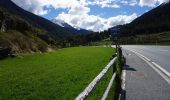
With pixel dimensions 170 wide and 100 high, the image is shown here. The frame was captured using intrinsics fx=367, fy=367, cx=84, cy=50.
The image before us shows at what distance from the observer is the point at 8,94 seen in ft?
37.0

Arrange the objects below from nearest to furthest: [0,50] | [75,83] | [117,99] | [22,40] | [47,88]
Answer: [117,99] → [47,88] → [75,83] → [0,50] → [22,40]

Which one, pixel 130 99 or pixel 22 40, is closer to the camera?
pixel 130 99

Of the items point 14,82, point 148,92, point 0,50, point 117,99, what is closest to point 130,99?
point 117,99

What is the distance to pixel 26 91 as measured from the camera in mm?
11922

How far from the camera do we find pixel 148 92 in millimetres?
10852

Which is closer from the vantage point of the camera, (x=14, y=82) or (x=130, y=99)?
(x=130, y=99)

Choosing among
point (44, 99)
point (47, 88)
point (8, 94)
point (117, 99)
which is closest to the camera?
point (117, 99)

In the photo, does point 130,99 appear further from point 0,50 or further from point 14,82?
point 0,50

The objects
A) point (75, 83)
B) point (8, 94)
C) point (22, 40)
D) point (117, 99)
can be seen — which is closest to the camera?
point (117, 99)

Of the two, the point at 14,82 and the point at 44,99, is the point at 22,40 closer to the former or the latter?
the point at 14,82

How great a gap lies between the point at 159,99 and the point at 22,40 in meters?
36.7

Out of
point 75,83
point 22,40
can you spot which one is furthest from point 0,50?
point 75,83

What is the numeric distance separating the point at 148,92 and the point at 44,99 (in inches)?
121

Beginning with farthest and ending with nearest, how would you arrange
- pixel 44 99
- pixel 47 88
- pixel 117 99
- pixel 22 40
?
pixel 22 40 → pixel 47 88 → pixel 44 99 → pixel 117 99
